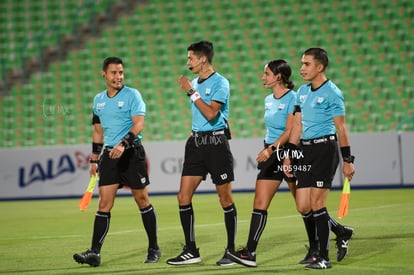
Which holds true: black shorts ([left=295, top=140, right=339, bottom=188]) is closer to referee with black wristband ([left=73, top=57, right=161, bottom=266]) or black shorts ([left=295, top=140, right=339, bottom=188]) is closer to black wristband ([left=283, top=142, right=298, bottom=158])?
black wristband ([left=283, top=142, right=298, bottom=158])

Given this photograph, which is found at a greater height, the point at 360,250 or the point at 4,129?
the point at 4,129

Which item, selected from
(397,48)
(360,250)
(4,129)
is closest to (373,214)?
(360,250)

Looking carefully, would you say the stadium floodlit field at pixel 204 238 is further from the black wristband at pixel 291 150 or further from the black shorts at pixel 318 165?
the black wristband at pixel 291 150

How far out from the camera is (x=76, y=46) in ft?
86.6

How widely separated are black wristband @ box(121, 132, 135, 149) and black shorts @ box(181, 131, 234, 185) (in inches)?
25.4

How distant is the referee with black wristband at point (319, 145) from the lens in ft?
27.4

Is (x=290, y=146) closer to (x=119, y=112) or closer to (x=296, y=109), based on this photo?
(x=296, y=109)

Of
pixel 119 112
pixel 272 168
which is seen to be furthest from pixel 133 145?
pixel 272 168

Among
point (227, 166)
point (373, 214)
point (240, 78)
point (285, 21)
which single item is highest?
point (285, 21)

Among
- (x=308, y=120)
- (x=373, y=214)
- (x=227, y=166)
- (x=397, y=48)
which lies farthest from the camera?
(x=397, y=48)

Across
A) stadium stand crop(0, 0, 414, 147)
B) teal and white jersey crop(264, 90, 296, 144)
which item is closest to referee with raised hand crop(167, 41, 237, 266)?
teal and white jersey crop(264, 90, 296, 144)

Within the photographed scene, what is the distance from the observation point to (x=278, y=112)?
9109 millimetres

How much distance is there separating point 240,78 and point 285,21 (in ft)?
7.80

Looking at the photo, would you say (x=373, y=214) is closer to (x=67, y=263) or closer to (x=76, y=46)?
(x=67, y=263)
